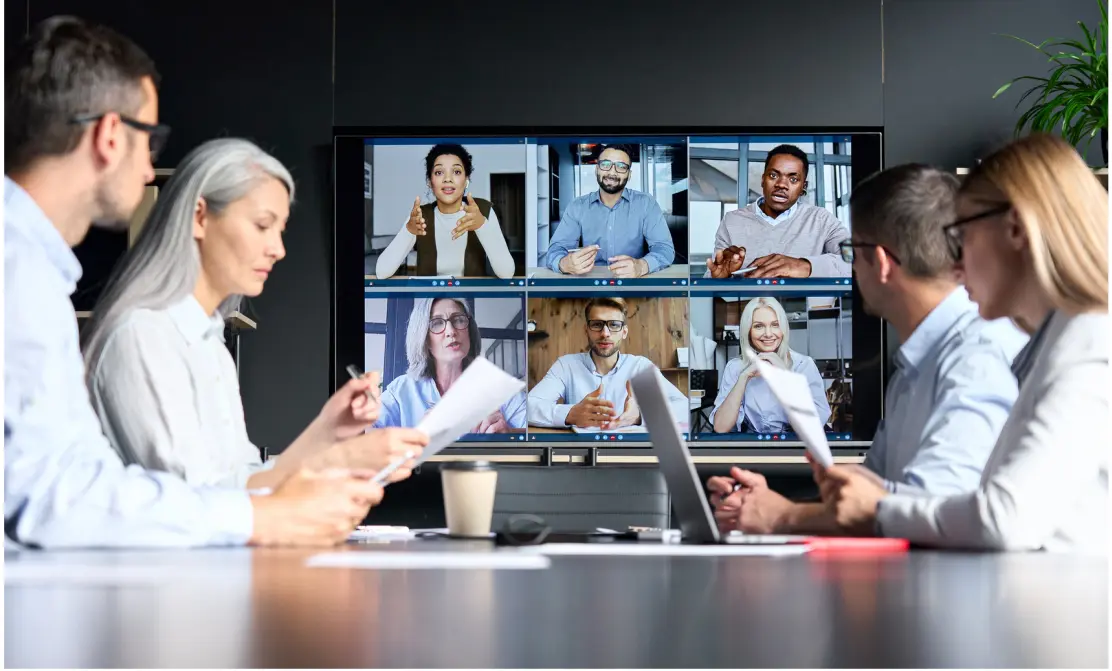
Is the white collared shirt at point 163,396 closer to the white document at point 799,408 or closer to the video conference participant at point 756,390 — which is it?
the white document at point 799,408

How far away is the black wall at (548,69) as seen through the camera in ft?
16.4

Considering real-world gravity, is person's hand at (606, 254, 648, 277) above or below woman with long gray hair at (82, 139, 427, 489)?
above

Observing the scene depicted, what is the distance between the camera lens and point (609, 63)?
5.05 meters

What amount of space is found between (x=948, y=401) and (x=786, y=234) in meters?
2.60

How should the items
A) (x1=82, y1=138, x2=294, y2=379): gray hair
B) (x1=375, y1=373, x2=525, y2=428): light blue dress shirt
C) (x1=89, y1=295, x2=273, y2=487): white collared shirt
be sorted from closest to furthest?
(x1=89, y1=295, x2=273, y2=487): white collared shirt
(x1=82, y1=138, x2=294, y2=379): gray hair
(x1=375, y1=373, x2=525, y2=428): light blue dress shirt

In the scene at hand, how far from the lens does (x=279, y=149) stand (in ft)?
16.4

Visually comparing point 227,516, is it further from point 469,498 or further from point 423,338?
point 423,338

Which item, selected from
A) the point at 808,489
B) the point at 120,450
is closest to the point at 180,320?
the point at 120,450

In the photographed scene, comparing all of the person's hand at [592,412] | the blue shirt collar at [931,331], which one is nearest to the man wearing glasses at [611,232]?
the person's hand at [592,412]

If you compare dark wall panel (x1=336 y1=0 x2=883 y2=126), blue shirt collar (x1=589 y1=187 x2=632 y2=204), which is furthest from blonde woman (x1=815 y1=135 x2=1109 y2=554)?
dark wall panel (x1=336 y1=0 x2=883 y2=126)

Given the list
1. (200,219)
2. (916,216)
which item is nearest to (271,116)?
(200,219)

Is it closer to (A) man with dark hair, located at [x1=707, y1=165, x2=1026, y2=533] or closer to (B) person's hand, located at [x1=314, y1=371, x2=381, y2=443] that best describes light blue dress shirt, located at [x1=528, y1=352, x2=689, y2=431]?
(A) man with dark hair, located at [x1=707, y1=165, x2=1026, y2=533]

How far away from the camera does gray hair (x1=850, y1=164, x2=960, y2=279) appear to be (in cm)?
269

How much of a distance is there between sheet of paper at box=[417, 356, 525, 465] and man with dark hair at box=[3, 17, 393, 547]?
0.47ft
